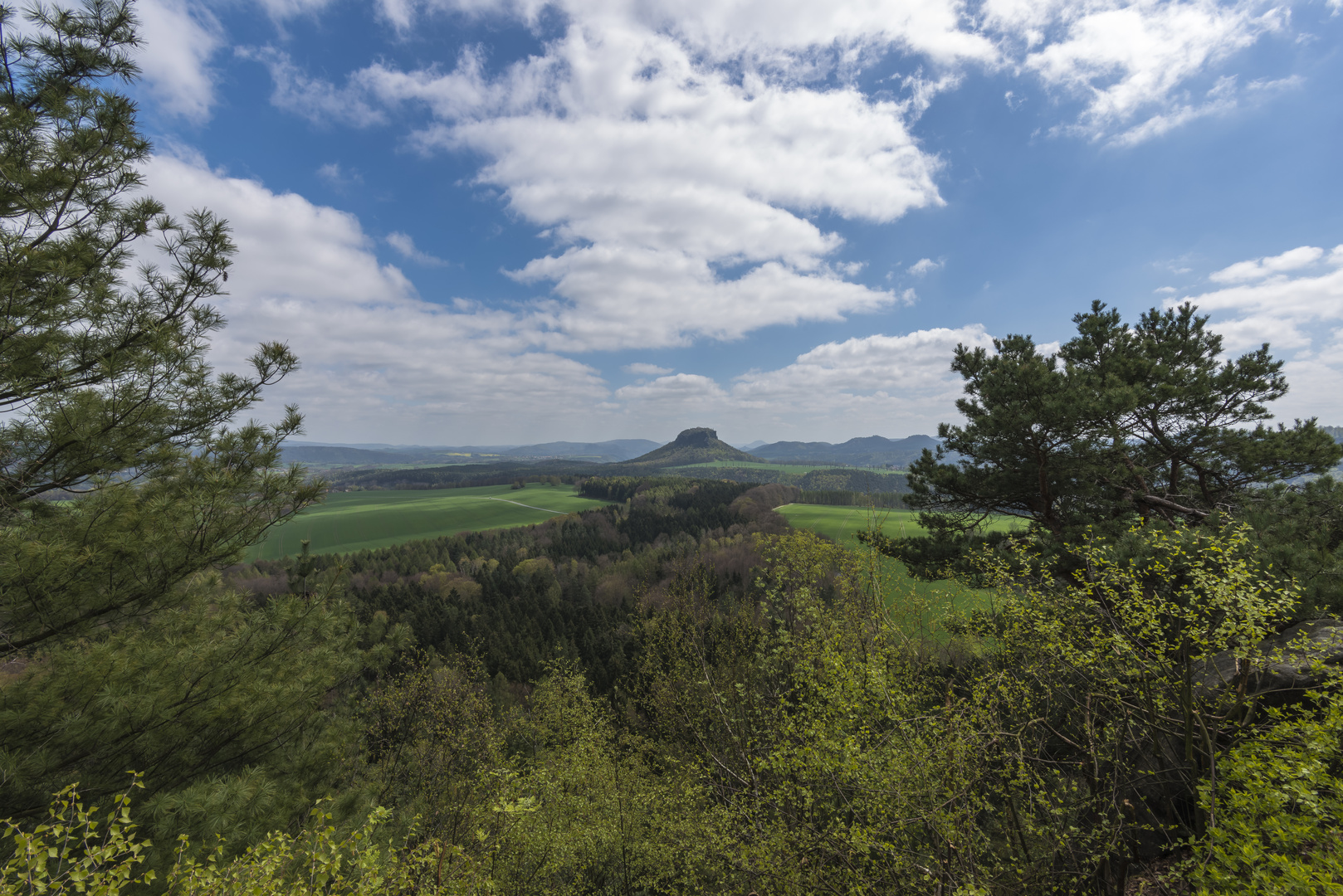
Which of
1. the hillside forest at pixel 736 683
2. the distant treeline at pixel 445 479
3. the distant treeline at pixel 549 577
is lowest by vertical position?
the distant treeline at pixel 549 577

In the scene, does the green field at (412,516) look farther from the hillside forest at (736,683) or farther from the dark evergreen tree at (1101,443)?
the dark evergreen tree at (1101,443)

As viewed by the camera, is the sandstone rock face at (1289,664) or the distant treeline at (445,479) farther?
the distant treeline at (445,479)

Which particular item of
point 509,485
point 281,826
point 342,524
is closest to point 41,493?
point 281,826

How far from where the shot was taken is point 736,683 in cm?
864

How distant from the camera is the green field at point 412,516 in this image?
75306 millimetres

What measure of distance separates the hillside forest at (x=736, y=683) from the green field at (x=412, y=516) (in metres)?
67.6

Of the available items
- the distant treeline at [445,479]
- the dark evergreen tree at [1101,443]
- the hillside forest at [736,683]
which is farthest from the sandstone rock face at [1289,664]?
the distant treeline at [445,479]

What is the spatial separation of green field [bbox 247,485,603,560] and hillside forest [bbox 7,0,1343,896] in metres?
67.6

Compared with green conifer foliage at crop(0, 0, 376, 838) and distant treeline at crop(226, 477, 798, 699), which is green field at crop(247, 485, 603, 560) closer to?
distant treeline at crop(226, 477, 798, 699)

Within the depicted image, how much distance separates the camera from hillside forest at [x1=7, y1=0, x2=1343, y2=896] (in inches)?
183

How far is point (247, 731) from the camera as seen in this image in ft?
22.5

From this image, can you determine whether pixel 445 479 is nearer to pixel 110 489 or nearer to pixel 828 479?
pixel 828 479

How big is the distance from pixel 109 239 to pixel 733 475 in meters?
187

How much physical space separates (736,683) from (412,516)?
9722 centimetres
